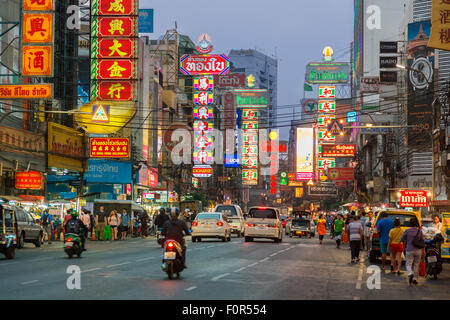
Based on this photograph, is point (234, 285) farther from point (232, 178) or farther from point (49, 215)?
point (232, 178)

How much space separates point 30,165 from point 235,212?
52.7 feet

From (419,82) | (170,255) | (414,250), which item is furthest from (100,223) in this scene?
(414,250)

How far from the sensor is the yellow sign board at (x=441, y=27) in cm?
2188

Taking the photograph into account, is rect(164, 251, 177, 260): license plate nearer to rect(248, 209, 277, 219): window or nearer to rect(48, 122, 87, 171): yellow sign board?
rect(248, 209, 277, 219): window

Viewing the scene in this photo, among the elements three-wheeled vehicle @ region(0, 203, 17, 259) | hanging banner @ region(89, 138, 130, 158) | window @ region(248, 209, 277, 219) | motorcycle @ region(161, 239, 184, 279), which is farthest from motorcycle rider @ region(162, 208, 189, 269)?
hanging banner @ region(89, 138, 130, 158)

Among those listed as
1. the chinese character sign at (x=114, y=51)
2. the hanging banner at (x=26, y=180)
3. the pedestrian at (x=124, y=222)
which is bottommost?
the pedestrian at (x=124, y=222)

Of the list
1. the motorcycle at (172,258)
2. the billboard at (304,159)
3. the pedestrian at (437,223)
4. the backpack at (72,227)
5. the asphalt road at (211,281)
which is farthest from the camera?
the billboard at (304,159)

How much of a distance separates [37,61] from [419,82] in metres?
29.4

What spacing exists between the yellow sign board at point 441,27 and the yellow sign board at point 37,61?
68.4 ft

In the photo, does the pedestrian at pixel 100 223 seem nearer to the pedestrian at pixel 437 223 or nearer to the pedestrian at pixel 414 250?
the pedestrian at pixel 437 223

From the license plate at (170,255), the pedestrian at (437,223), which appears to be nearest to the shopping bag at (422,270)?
the pedestrian at (437,223)

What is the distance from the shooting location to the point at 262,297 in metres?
14.6

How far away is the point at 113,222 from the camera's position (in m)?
49.2
